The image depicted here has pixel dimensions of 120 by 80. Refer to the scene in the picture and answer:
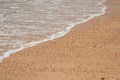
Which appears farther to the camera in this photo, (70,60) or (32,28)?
(32,28)

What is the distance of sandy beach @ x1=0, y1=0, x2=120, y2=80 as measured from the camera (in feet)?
22.2

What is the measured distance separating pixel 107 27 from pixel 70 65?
14.7 feet

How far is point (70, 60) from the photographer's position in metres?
7.69

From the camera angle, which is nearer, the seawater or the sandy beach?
the sandy beach

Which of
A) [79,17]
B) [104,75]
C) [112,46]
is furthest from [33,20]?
[104,75]

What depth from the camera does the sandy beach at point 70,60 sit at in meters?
6.77

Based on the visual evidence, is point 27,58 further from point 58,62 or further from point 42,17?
point 42,17

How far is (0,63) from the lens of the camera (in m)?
7.47

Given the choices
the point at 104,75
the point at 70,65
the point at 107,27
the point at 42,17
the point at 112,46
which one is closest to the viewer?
the point at 104,75

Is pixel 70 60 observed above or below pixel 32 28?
above

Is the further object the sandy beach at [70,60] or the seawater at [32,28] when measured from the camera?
the seawater at [32,28]

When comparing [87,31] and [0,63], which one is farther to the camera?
[87,31]

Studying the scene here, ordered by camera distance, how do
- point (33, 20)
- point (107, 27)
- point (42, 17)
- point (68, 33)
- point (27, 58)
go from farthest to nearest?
point (42, 17) < point (33, 20) < point (107, 27) < point (68, 33) < point (27, 58)

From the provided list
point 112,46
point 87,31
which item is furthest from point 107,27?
point 112,46
